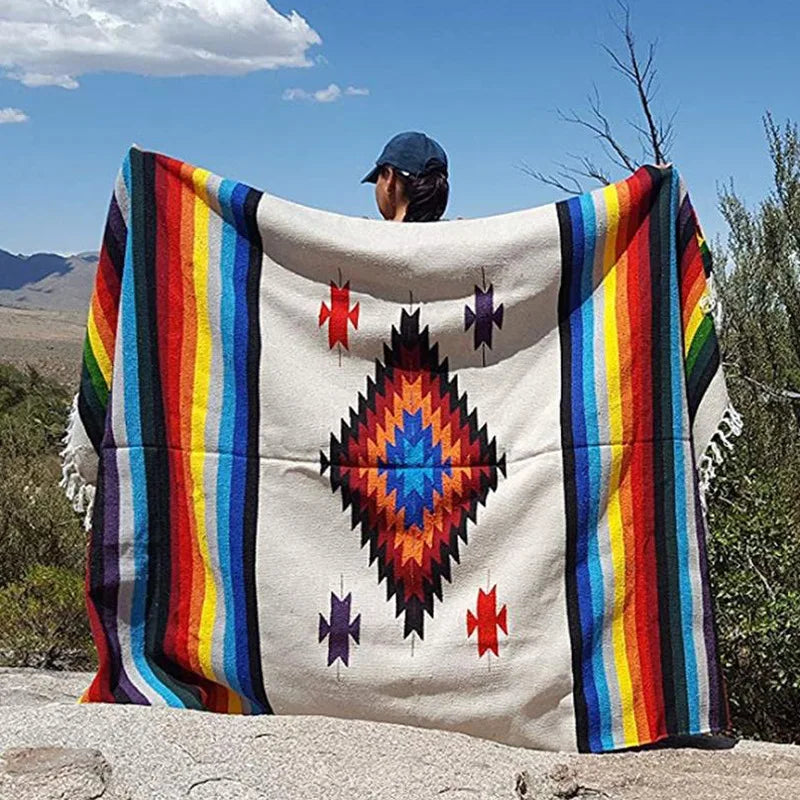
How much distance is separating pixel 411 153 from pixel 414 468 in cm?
99

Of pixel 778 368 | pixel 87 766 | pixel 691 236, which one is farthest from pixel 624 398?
pixel 778 368

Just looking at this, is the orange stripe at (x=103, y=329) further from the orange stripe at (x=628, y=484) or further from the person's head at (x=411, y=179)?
the orange stripe at (x=628, y=484)

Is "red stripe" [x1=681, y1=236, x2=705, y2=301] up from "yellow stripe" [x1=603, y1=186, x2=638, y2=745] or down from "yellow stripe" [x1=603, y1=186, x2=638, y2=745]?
up

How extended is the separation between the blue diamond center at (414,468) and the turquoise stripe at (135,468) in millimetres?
736

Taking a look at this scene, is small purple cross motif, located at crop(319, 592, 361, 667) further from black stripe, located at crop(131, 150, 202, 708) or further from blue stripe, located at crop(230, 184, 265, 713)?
black stripe, located at crop(131, 150, 202, 708)

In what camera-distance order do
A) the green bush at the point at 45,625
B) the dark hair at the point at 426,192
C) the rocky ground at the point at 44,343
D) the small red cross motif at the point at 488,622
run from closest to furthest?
the small red cross motif at the point at 488,622, the dark hair at the point at 426,192, the green bush at the point at 45,625, the rocky ground at the point at 44,343

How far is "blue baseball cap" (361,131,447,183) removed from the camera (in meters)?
4.24

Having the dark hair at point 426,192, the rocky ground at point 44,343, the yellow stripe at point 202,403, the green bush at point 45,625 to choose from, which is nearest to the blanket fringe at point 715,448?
the dark hair at point 426,192

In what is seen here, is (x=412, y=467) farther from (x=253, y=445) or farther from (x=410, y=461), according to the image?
(x=253, y=445)

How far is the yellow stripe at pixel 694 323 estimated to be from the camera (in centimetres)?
411

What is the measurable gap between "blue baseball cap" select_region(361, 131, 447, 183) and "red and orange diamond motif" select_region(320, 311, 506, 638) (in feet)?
1.60

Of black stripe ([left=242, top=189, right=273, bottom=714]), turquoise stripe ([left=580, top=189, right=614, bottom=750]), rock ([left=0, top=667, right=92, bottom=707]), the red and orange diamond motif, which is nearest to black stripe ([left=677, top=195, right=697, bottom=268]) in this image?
turquoise stripe ([left=580, top=189, right=614, bottom=750])

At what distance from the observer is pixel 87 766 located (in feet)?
11.6

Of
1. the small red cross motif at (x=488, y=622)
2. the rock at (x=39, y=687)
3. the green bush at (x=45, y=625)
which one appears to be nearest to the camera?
the small red cross motif at (x=488, y=622)
